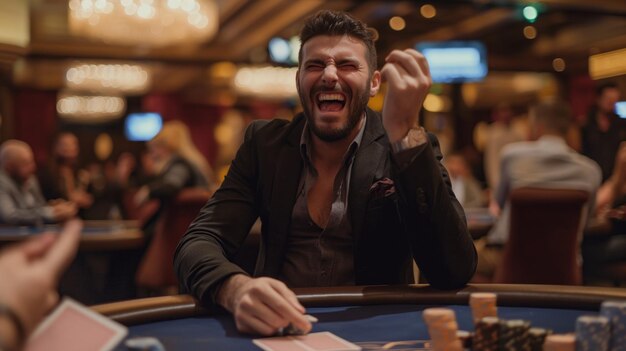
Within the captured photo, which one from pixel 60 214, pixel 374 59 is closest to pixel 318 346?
pixel 374 59

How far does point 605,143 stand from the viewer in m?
4.91

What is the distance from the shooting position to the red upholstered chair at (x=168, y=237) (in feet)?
13.8

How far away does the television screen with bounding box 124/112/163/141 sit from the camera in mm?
17109

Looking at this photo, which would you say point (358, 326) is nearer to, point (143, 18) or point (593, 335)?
point (593, 335)

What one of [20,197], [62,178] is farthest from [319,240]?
[62,178]

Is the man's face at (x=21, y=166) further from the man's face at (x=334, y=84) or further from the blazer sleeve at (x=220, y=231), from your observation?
the man's face at (x=334, y=84)

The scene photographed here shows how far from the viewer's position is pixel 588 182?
3695mm

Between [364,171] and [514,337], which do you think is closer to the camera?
[514,337]

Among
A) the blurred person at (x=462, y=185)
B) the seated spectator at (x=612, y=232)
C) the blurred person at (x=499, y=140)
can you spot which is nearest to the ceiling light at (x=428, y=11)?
the blurred person at (x=499, y=140)

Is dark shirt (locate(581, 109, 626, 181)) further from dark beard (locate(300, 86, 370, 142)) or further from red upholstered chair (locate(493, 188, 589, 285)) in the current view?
dark beard (locate(300, 86, 370, 142))

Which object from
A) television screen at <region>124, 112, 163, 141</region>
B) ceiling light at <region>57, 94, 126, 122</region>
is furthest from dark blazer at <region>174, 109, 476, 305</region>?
ceiling light at <region>57, 94, 126, 122</region>

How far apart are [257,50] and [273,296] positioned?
35.6 ft

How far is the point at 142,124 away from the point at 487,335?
1668 centimetres

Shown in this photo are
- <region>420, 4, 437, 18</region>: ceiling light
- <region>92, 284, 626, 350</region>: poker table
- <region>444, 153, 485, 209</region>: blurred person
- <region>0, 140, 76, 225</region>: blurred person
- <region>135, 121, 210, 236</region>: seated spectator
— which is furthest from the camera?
<region>420, 4, 437, 18</region>: ceiling light
